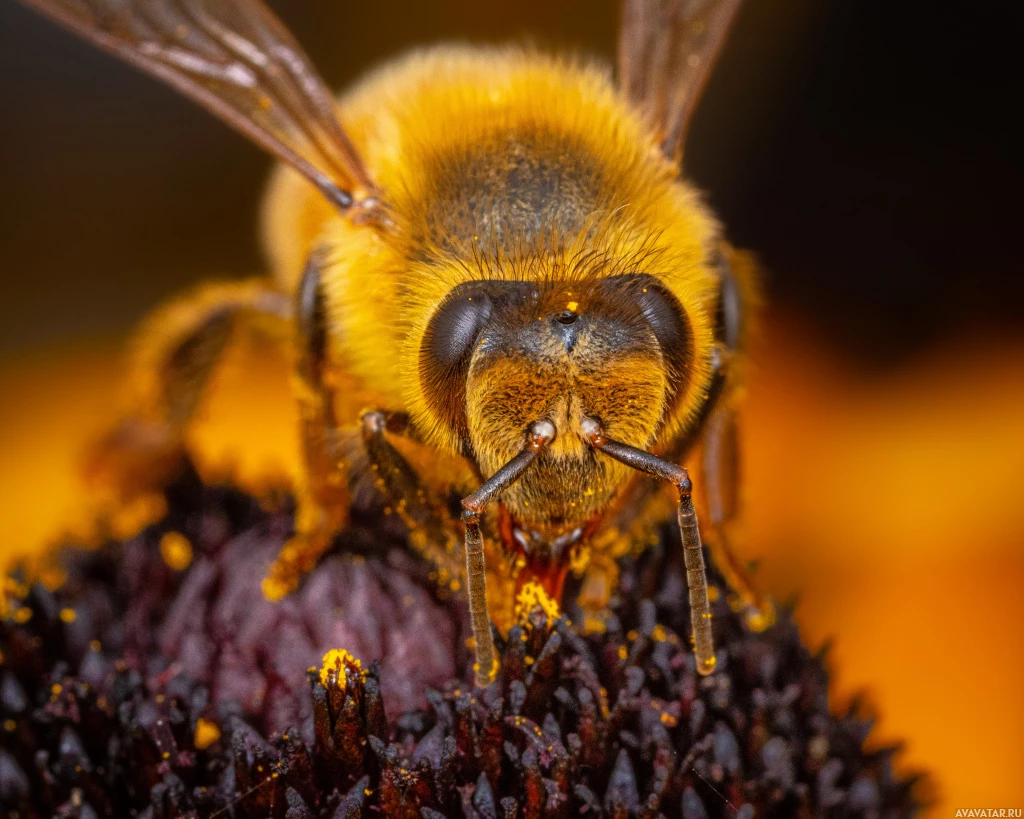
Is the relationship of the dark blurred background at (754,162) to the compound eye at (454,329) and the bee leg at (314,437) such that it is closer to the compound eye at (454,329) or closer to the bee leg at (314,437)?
the bee leg at (314,437)

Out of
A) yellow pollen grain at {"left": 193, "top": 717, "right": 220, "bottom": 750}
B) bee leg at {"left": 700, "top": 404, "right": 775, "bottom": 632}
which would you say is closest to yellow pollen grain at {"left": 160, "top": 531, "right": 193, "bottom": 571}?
yellow pollen grain at {"left": 193, "top": 717, "right": 220, "bottom": 750}

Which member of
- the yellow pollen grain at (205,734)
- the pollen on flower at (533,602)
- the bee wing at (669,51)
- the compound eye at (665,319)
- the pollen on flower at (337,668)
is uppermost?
the bee wing at (669,51)

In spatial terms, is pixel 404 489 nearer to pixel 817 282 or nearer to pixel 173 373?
pixel 173 373

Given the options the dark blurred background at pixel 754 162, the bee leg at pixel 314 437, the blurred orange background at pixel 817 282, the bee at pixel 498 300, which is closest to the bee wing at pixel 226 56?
the bee at pixel 498 300

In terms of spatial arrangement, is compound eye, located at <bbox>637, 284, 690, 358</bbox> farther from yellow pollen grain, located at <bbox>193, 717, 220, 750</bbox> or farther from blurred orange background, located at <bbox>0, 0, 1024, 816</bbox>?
blurred orange background, located at <bbox>0, 0, 1024, 816</bbox>

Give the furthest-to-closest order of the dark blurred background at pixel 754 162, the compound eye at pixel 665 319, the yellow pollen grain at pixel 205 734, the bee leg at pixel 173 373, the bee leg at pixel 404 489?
the dark blurred background at pixel 754 162 < the bee leg at pixel 173 373 < the yellow pollen grain at pixel 205 734 < the bee leg at pixel 404 489 < the compound eye at pixel 665 319

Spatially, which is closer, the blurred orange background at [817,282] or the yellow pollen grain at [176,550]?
the yellow pollen grain at [176,550]
